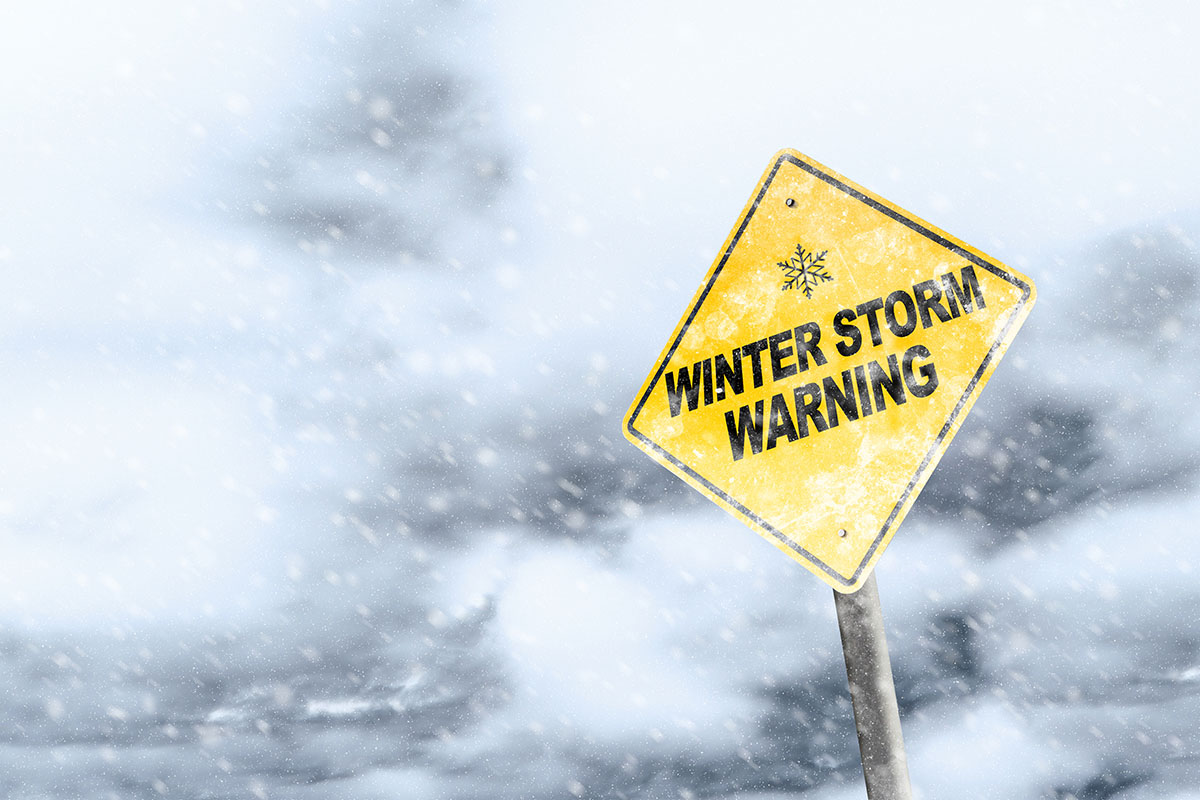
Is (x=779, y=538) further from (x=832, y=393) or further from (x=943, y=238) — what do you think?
(x=943, y=238)

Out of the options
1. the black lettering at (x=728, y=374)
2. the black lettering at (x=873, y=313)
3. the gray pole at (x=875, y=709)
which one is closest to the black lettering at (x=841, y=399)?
the black lettering at (x=873, y=313)

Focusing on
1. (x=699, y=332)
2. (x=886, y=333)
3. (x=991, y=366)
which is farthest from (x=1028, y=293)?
(x=699, y=332)

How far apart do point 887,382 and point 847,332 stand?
0.52 ft

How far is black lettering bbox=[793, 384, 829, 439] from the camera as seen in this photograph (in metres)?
1.81

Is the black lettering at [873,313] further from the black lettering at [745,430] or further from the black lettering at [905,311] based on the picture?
the black lettering at [745,430]

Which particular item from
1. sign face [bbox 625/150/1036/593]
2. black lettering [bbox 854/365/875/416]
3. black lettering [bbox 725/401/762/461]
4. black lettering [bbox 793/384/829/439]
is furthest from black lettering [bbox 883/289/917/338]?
black lettering [bbox 725/401/762/461]

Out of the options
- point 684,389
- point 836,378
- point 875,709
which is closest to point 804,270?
point 836,378

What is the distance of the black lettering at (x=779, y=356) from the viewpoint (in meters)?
1.87

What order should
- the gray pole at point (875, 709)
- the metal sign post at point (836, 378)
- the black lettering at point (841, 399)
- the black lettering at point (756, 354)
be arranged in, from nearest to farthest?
1. the gray pole at point (875, 709)
2. the metal sign post at point (836, 378)
3. the black lettering at point (841, 399)
4. the black lettering at point (756, 354)

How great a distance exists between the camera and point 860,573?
1.65 m

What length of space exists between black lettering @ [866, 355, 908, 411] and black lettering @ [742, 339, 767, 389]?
26cm

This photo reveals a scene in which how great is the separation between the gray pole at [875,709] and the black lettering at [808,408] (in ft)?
1.43

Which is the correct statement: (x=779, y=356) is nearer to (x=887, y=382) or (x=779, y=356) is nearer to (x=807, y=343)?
(x=807, y=343)

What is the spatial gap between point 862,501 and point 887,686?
1.31ft
